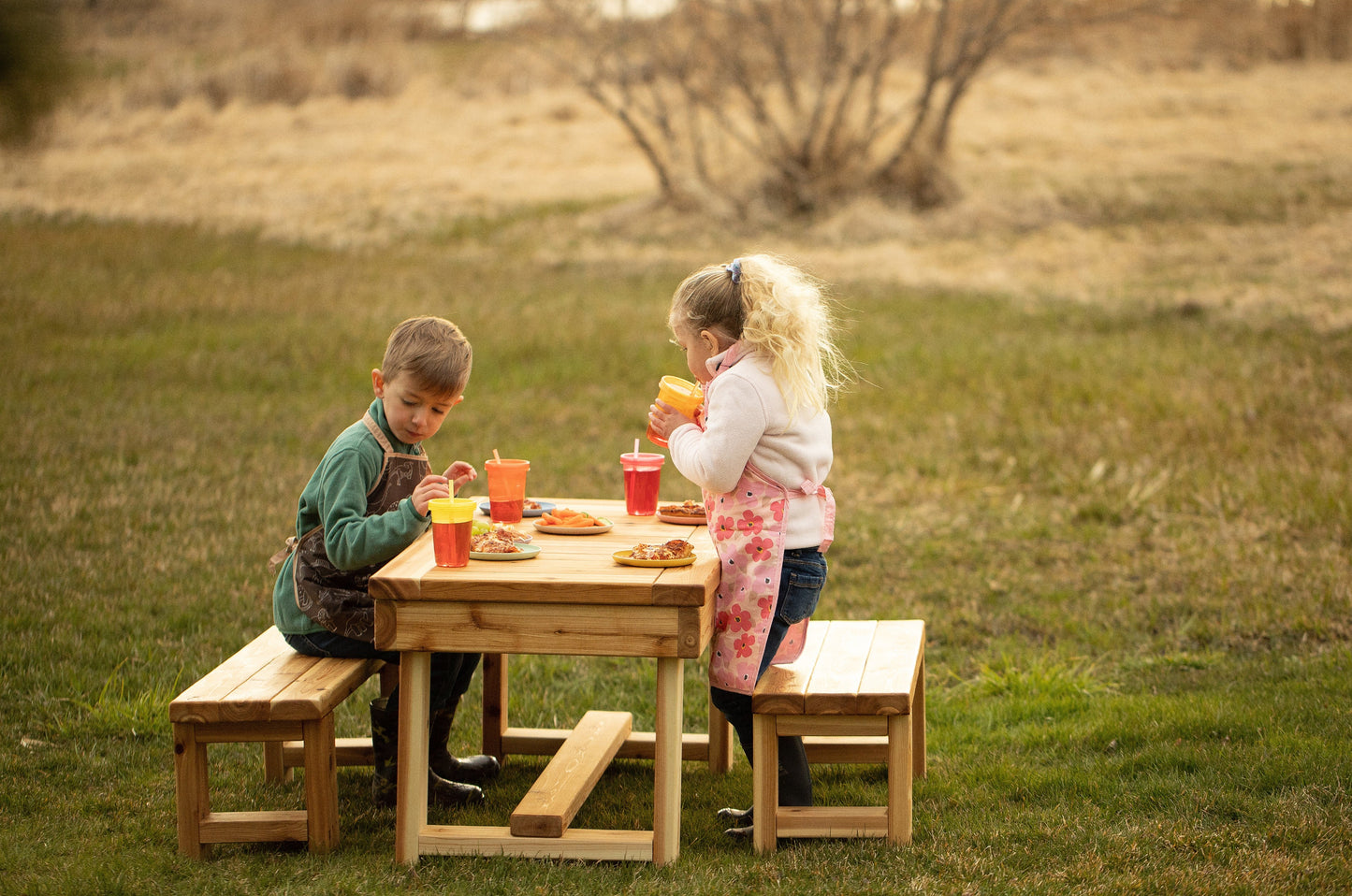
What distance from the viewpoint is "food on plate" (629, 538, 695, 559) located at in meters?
3.62

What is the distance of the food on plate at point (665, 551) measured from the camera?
3.62 meters

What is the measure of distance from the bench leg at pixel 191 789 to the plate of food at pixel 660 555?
124cm

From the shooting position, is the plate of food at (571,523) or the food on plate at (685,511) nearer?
the plate of food at (571,523)

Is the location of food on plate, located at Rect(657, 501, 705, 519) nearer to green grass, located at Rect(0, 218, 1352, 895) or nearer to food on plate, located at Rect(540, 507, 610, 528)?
food on plate, located at Rect(540, 507, 610, 528)

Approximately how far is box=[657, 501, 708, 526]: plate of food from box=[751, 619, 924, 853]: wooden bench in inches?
21.9

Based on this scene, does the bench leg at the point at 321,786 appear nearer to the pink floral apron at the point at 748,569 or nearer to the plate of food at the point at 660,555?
the plate of food at the point at 660,555

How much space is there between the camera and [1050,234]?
17781 millimetres

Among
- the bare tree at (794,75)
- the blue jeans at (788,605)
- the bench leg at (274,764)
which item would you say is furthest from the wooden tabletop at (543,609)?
the bare tree at (794,75)

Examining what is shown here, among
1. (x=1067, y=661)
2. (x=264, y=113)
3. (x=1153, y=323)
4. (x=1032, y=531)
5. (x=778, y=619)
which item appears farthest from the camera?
(x=264, y=113)

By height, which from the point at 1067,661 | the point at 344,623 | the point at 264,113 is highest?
the point at 264,113

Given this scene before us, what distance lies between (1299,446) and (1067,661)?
387 centimetres

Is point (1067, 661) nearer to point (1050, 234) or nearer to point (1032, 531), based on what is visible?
point (1032, 531)

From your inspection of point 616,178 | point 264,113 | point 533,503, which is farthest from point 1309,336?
point 264,113

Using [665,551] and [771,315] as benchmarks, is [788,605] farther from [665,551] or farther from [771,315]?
[771,315]
